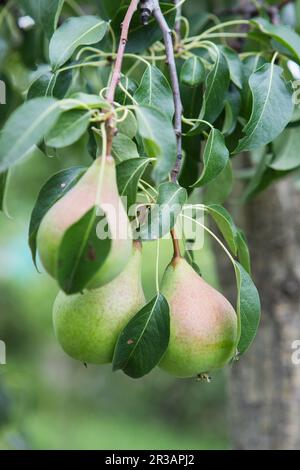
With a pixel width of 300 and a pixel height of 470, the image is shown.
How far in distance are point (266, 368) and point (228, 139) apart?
64cm

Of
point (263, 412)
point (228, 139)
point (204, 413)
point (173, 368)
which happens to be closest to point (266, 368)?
point (263, 412)

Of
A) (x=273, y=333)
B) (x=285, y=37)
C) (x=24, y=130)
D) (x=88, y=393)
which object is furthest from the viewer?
(x=88, y=393)

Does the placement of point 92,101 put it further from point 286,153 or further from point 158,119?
point 286,153

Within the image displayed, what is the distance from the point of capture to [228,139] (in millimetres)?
799

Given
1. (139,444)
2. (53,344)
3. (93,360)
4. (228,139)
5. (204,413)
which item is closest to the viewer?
(93,360)

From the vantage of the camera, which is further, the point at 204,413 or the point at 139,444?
the point at 204,413

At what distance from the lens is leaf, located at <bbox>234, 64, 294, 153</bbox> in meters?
0.66

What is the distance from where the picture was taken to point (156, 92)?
0.65 meters

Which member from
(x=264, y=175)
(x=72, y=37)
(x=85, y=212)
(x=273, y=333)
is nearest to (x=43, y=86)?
(x=72, y=37)

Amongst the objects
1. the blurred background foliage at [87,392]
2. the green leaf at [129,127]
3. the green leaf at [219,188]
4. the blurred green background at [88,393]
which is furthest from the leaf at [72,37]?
the blurred green background at [88,393]

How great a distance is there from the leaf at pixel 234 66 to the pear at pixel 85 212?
0.34 meters

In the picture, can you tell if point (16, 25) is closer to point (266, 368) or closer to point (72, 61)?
point (72, 61)

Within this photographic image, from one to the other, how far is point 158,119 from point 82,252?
12cm

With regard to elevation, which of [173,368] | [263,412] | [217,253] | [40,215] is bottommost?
[263,412]
